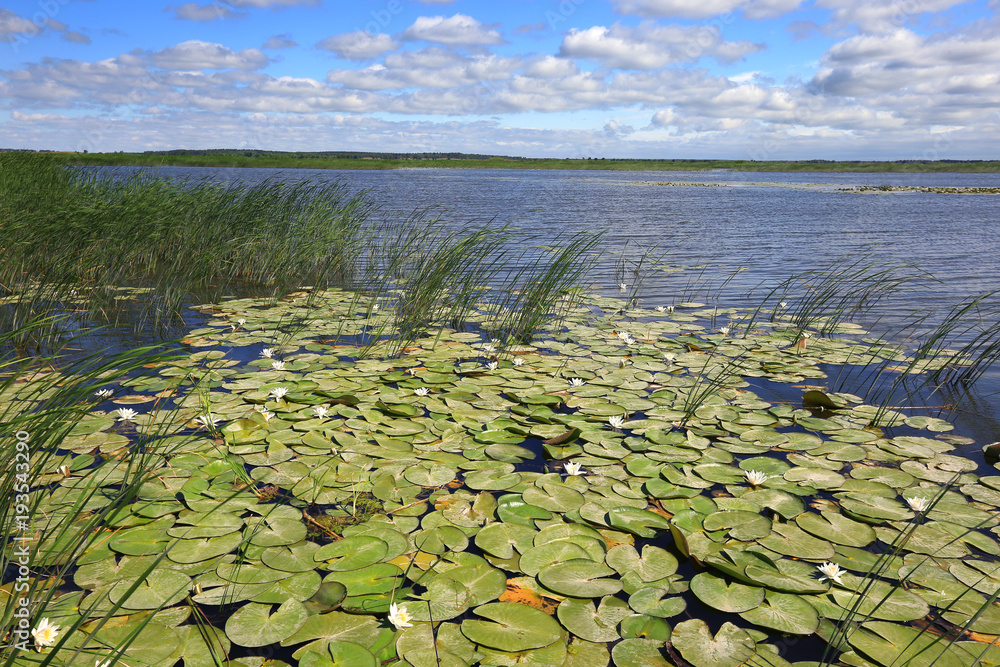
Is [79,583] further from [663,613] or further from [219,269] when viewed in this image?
[219,269]

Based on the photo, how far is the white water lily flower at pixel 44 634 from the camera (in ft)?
6.06

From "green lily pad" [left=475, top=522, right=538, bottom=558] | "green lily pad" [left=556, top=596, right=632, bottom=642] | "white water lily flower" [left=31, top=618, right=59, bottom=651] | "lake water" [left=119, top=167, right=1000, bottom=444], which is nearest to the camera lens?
"white water lily flower" [left=31, top=618, right=59, bottom=651]

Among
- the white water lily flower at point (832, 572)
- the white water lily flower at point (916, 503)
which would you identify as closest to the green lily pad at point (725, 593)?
the white water lily flower at point (832, 572)

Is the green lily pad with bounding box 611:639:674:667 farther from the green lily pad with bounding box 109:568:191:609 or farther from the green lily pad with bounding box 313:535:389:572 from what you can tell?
the green lily pad with bounding box 109:568:191:609

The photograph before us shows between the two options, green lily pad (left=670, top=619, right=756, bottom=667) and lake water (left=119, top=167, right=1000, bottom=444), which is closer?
green lily pad (left=670, top=619, right=756, bottom=667)

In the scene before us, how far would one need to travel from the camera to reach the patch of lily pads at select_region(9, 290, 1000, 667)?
206 cm

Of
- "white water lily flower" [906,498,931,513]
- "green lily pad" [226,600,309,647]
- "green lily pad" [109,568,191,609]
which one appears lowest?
"green lily pad" [226,600,309,647]

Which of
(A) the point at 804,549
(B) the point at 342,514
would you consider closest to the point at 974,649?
(A) the point at 804,549

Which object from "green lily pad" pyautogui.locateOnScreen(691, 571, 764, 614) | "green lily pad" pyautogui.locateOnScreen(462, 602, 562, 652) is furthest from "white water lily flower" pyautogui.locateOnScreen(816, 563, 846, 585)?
"green lily pad" pyautogui.locateOnScreen(462, 602, 562, 652)

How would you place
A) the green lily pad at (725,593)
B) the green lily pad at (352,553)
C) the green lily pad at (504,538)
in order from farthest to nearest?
the green lily pad at (504,538) → the green lily pad at (352,553) → the green lily pad at (725,593)

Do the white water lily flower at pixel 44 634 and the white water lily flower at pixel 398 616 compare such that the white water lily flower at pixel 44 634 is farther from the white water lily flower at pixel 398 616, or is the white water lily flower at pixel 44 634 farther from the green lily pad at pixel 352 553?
the white water lily flower at pixel 398 616

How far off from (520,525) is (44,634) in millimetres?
1863

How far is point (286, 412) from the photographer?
402 centimetres

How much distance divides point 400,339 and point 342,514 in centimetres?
285
